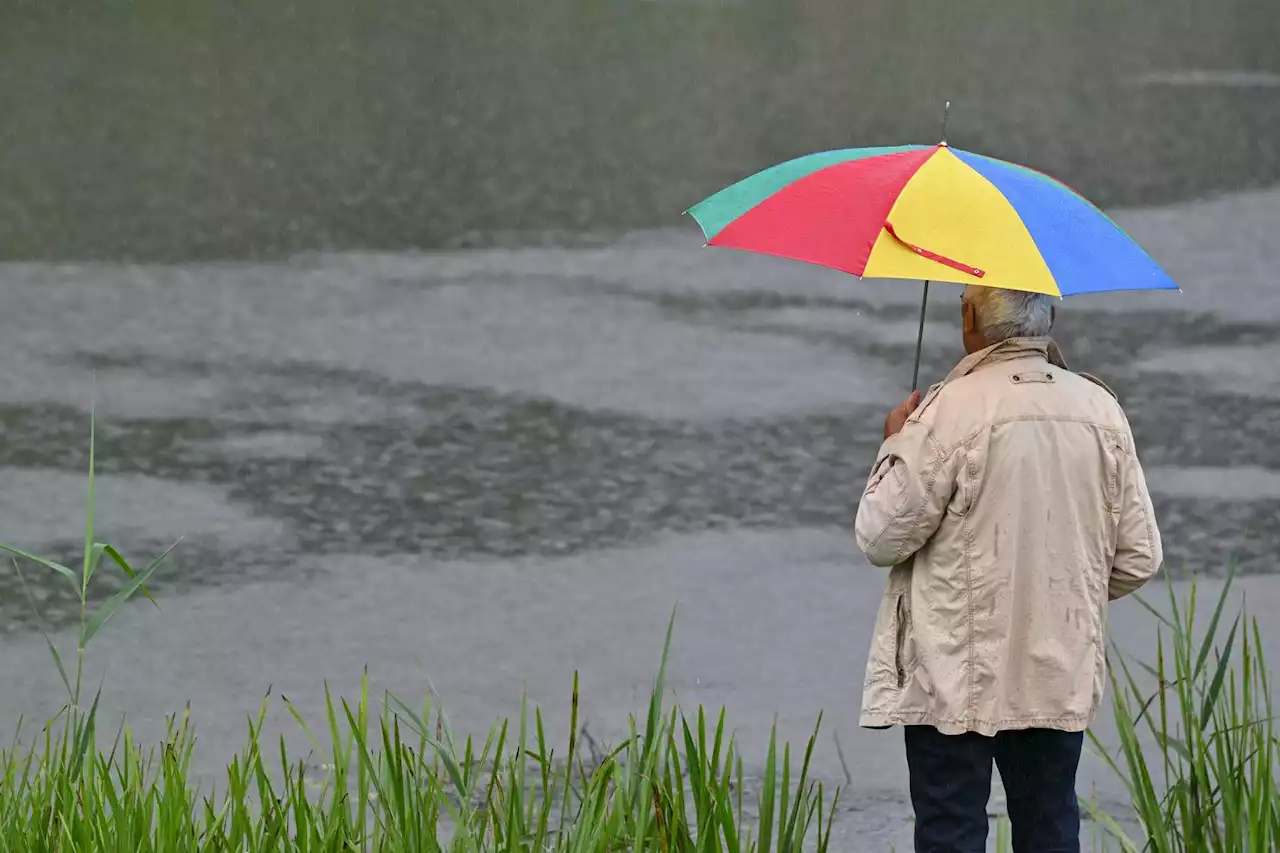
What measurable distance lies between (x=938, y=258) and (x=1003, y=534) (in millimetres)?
312

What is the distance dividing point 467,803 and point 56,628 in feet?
6.92

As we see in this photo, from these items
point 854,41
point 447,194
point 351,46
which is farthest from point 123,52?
point 854,41

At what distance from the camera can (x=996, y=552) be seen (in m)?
1.71

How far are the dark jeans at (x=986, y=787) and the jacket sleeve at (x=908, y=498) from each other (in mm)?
225

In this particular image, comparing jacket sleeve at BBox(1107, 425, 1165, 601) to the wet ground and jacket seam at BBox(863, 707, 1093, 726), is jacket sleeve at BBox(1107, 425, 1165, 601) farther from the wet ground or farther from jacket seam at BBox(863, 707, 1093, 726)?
the wet ground

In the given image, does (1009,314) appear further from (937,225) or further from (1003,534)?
(1003,534)

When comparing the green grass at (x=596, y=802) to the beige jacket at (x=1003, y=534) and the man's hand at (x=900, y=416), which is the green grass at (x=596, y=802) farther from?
the man's hand at (x=900, y=416)

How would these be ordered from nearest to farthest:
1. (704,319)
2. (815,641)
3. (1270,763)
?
(1270,763) < (815,641) < (704,319)

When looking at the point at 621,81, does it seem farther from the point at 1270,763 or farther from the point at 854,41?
the point at 1270,763

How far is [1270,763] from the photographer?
168cm

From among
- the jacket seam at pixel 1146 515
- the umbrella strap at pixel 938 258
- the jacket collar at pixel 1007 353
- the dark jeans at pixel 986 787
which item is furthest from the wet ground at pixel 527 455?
the umbrella strap at pixel 938 258

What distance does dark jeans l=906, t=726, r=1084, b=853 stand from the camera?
1.75 meters

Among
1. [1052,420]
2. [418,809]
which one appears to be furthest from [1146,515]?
[418,809]

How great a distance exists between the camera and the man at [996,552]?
1.70 m
